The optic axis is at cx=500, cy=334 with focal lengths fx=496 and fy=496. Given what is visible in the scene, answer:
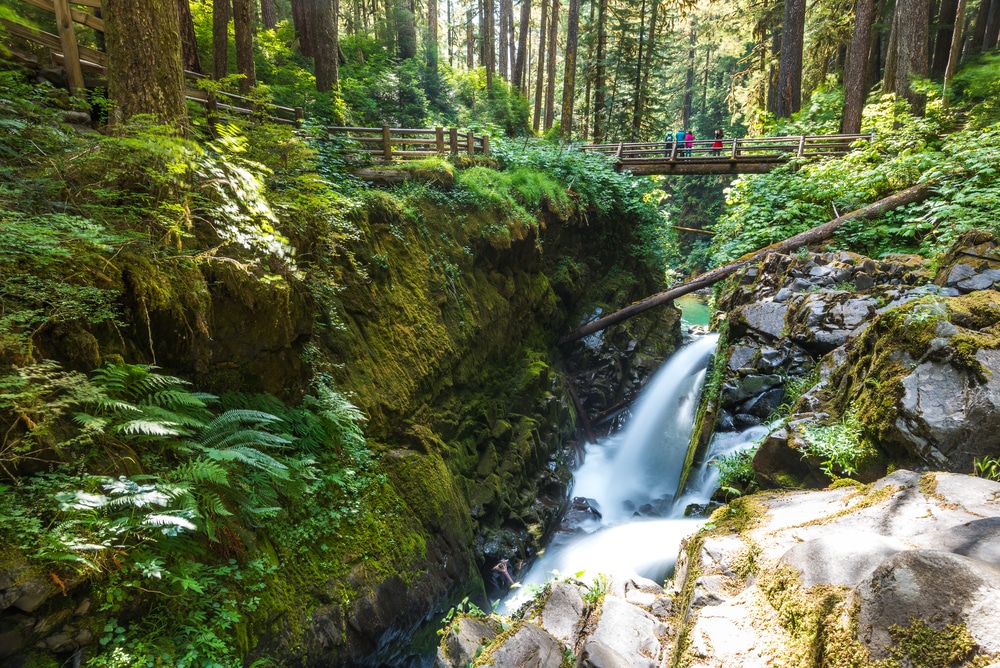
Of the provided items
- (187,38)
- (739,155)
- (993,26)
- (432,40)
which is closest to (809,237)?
(739,155)

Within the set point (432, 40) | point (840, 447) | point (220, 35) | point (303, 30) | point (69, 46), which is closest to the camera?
point (840, 447)

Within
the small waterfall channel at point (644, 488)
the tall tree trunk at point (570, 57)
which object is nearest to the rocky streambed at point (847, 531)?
the small waterfall channel at point (644, 488)

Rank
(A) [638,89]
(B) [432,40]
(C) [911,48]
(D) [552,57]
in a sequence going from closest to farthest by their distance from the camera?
(C) [911,48] → (B) [432,40] → (A) [638,89] → (D) [552,57]

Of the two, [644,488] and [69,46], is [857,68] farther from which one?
[69,46]

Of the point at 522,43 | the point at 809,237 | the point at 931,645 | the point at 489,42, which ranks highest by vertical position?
the point at 489,42

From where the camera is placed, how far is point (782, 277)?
10453 millimetres

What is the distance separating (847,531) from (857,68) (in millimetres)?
19895

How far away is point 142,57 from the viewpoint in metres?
5.31

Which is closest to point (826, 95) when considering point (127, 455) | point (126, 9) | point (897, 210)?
point (897, 210)

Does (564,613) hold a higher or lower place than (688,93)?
lower

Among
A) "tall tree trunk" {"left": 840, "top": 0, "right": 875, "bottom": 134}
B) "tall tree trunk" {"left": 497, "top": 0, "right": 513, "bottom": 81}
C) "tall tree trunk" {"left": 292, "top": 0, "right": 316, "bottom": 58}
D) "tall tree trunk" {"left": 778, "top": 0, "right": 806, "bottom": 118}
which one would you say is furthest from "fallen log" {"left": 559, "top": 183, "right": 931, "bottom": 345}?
"tall tree trunk" {"left": 497, "top": 0, "right": 513, "bottom": 81}

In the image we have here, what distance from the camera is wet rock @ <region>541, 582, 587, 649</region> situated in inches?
156

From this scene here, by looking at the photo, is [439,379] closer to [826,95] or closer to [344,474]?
[344,474]

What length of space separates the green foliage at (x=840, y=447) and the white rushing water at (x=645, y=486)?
1.75 m
